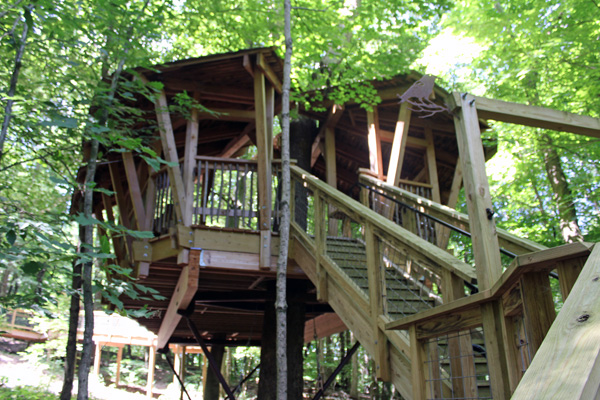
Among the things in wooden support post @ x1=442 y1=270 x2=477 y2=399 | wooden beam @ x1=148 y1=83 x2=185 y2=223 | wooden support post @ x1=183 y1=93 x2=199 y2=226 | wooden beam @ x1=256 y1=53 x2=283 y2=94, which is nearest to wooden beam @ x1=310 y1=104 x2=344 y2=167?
wooden beam @ x1=256 y1=53 x2=283 y2=94

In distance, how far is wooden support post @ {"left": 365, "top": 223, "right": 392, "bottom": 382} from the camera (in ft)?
12.7

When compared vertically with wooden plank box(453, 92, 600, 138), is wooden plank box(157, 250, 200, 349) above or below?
below

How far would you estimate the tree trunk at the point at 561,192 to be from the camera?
9.43 metres

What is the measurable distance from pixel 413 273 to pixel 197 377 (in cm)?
2301

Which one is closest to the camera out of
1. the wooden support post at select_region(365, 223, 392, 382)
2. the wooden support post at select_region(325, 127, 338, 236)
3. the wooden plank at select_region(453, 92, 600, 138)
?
the wooden plank at select_region(453, 92, 600, 138)

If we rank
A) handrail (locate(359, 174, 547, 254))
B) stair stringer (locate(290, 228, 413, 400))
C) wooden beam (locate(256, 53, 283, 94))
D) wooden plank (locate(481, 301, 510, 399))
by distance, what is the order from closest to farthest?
wooden plank (locate(481, 301, 510, 399)), stair stringer (locate(290, 228, 413, 400)), handrail (locate(359, 174, 547, 254)), wooden beam (locate(256, 53, 283, 94))

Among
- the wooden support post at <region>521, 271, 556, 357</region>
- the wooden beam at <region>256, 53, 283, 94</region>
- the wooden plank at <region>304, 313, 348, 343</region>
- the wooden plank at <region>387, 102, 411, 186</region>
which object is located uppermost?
the wooden beam at <region>256, 53, 283, 94</region>

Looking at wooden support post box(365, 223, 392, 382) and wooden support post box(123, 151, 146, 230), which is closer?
wooden support post box(365, 223, 392, 382)

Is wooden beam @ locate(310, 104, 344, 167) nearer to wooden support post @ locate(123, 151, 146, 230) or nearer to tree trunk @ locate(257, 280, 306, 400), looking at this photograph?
tree trunk @ locate(257, 280, 306, 400)

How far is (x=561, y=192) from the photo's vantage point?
10828mm

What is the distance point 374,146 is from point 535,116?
5480 mm

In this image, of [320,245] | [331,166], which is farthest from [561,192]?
[320,245]

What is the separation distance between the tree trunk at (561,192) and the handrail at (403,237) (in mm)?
5491

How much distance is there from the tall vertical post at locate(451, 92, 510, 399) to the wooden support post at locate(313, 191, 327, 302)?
8.59ft
